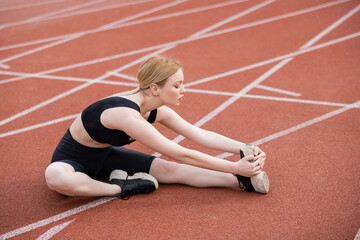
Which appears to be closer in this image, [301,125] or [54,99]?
[301,125]

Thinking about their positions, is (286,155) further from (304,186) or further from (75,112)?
(75,112)

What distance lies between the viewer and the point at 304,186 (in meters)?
3.49

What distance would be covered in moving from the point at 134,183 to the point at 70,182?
1.75 ft

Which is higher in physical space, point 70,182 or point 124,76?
point 124,76

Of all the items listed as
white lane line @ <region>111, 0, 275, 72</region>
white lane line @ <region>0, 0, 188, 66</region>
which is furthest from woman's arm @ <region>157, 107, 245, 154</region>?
white lane line @ <region>0, 0, 188, 66</region>

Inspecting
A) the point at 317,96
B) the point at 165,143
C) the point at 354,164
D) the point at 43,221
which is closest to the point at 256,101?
the point at 317,96

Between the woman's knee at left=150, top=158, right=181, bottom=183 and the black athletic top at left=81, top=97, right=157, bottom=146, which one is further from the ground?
the black athletic top at left=81, top=97, right=157, bottom=146

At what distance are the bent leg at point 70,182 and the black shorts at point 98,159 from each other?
0.32ft

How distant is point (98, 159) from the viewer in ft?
11.5

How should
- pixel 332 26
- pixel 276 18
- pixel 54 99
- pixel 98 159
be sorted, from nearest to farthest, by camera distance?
pixel 98 159 → pixel 54 99 → pixel 332 26 → pixel 276 18

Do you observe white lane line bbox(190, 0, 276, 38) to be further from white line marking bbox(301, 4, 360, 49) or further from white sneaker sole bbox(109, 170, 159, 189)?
white sneaker sole bbox(109, 170, 159, 189)

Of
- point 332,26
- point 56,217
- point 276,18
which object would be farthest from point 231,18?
point 56,217

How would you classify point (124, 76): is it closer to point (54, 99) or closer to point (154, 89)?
point (54, 99)

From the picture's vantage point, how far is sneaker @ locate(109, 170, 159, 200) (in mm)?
3391
